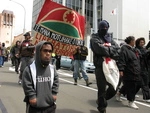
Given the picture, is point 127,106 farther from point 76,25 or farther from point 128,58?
point 76,25

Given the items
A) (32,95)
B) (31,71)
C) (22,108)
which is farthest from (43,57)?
(22,108)

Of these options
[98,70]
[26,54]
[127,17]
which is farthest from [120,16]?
[98,70]

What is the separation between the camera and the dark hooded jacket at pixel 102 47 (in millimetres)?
5207

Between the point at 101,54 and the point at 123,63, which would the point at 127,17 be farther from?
the point at 101,54

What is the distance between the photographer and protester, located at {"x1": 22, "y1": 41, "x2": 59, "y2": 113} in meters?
3.36

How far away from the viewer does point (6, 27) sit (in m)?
123

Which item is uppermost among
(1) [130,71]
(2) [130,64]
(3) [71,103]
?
(2) [130,64]

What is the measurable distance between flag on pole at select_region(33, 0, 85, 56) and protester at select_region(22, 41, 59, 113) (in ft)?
10.3

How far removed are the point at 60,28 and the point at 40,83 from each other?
355 centimetres

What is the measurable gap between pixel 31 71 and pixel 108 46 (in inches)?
89.0

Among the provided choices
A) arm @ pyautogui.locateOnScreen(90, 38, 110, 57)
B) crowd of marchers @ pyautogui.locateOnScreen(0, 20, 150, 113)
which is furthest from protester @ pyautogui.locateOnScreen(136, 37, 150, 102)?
arm @ pyautogui.locateOnScreen(90, 38, 110, 57)

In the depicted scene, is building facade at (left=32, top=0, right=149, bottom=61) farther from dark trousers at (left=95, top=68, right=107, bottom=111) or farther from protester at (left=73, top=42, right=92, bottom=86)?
dark trousers at (left=95, top=68, right=107, bottom=111)

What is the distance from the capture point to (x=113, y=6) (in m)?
41.6

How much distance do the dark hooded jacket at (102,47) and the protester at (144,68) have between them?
79.6 inches
